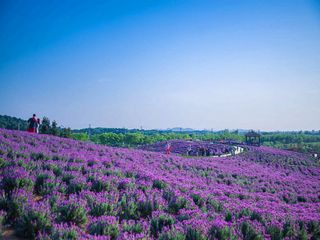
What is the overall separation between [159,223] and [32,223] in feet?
7.48

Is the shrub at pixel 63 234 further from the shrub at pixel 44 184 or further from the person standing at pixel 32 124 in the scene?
the person standing at pixel 32 124

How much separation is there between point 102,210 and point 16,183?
77.9 inches

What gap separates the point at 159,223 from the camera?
495cm

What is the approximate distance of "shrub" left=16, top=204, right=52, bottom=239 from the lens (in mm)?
3943

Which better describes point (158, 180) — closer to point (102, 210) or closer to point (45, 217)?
point (102, 210)

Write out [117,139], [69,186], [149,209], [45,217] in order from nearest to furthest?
[45,217] → [149,209] → [69,186] → [117,139]

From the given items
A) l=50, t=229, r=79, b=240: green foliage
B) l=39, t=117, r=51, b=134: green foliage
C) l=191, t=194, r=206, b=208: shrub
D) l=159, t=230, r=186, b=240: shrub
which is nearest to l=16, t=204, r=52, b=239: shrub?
l=50, t=229, r=79, b=240: green foliage

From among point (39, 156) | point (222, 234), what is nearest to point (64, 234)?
point (222, 234)

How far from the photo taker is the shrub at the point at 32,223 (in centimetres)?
394

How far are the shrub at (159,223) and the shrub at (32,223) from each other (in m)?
1.84

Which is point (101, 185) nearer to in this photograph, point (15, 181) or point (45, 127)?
point (15, 181)

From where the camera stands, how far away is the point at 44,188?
221 inches


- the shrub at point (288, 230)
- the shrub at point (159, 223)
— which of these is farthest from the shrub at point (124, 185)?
the shrub at point (288, 230)

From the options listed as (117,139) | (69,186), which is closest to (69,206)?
(69,186)
